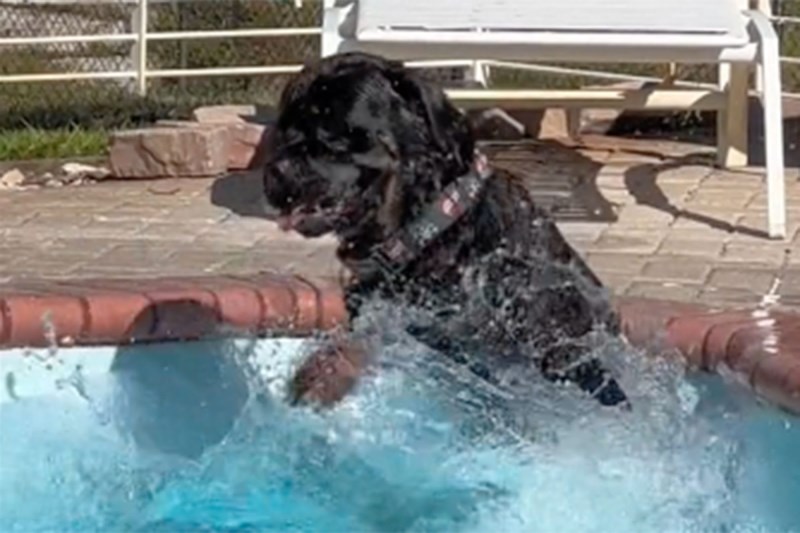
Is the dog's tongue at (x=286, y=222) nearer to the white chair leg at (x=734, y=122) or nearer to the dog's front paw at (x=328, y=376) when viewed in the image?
the dog's front paw at (x=328, y=376)

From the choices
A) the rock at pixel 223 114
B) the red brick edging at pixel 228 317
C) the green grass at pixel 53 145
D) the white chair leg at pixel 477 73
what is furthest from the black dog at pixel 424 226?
the white chair leg at pixel 477 73

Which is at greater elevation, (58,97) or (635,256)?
→ (635,256)

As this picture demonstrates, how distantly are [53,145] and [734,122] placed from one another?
2.72 meters

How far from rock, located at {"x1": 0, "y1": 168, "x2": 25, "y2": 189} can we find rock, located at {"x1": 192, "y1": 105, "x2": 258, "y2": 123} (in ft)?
2.44

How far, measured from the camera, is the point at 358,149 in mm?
3785

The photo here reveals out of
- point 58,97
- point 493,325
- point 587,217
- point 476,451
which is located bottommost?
point 58,97

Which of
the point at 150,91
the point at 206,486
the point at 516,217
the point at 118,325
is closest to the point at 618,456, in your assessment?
the point at 516,217

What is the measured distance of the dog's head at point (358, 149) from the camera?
147 inches

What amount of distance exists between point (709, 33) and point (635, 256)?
29.0 inches

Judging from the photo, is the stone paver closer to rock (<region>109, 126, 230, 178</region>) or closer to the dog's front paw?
rock (<region>109, 126, 230, 178</region>)

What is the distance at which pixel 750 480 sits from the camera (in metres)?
3.99

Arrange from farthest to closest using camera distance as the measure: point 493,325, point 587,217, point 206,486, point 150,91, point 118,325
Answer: point 150,91, point 587,217, point 118,325, point 206,486, point 493,325

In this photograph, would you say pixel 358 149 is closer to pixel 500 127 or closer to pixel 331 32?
pixel 331 32

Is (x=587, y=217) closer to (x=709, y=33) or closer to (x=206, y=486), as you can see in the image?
(x=709, y=33)
